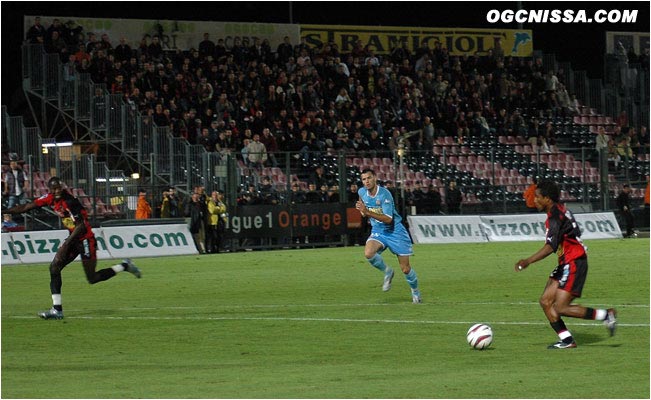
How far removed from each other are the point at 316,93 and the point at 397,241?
27.2 m

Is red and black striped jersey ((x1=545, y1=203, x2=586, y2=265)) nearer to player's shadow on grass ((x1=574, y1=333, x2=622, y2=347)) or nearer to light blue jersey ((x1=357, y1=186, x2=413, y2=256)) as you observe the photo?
player's shadow on grass ((x1=574, y1=333, x2=622, y2=347))

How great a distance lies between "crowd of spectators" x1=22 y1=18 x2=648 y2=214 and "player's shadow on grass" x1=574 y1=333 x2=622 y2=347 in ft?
82.3

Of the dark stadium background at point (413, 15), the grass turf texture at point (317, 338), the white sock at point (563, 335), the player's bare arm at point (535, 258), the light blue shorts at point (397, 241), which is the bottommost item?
the grass turf texture at point (317, 338)

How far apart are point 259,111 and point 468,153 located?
761 centimetres

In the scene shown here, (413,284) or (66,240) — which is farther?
(413,284)

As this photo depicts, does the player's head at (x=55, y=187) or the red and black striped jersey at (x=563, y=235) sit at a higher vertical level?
the player's head at (x=55, y=187)

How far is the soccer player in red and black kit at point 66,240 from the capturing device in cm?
1847

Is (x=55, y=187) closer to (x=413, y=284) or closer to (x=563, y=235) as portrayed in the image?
(x=413, y=284)

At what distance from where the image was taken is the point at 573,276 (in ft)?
44.0

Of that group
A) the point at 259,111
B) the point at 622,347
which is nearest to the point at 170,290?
the point at 622,347

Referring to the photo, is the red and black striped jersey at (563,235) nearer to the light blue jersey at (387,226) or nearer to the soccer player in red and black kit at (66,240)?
the light blue jersey at (387,226)

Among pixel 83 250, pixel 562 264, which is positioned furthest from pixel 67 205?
pixel 562 264

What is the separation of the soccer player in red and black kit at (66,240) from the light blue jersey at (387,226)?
448 cm

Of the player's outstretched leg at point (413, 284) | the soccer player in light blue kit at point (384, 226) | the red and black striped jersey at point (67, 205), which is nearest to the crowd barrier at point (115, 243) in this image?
the red and black striped jersey at point (67, 205)
